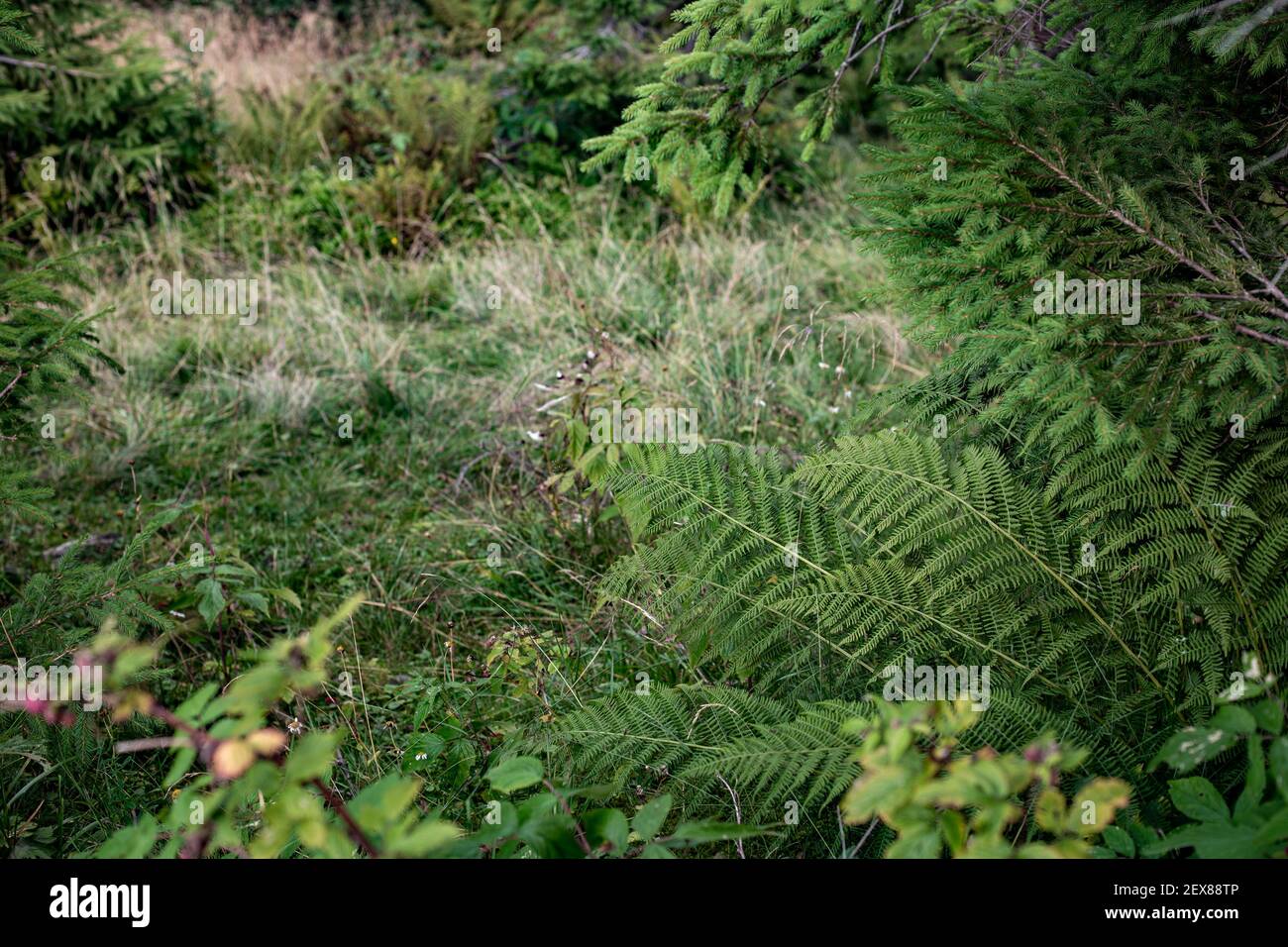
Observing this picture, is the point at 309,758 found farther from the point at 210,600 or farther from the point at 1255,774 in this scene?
the point at 210,600

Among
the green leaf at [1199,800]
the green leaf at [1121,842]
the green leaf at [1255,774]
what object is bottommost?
the green leaf at [1121,842]

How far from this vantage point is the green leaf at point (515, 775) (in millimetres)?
1373

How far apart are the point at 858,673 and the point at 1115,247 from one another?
3.47ft

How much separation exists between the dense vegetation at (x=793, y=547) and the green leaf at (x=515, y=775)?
0.4 inches

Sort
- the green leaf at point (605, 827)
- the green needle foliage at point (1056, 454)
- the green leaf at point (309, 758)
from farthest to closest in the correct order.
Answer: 1. the green needle foliage at point (1056, 454)
2. the green leaf at point (605, 827)
3. the green leaf at point (309, 758)

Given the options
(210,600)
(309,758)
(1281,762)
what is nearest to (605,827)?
(309,758)

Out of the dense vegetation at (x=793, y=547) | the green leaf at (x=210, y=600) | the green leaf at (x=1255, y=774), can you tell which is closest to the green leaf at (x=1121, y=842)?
the dense vegetation at (x=793, y=547)

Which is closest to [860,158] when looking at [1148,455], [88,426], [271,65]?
[271,65]

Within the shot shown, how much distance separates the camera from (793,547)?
2.18 m

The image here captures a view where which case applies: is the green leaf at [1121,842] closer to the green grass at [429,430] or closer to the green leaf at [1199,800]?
the green leaf at [1199,800]

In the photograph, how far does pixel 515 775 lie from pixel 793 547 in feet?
3.23

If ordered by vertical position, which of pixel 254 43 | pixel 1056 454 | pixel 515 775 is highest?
pixel 254 43

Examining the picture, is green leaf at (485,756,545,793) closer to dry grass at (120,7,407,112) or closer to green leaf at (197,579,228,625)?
green leaf at (197,579,228,625)

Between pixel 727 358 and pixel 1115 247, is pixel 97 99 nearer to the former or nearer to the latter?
pixel 727 358
